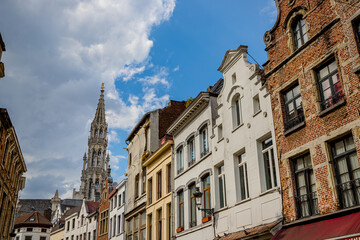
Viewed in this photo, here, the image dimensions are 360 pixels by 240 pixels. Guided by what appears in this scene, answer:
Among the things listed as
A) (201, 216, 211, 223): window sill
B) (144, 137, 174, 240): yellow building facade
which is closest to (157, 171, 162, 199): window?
(144, 137, 174, 240): yellow building facade

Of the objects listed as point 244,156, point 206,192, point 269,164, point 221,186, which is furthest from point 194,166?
point 269,164

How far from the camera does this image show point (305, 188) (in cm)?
1416

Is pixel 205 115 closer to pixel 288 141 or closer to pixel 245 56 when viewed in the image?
pixel 245 56

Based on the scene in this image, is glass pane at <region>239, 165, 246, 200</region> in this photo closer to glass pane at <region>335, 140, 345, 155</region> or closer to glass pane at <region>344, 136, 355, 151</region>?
glass pane at <region>335, 140, 345, 155</region>

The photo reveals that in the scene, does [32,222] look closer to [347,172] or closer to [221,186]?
[221,186]

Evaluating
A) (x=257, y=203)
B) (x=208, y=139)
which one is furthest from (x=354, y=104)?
(x=208, y=139)

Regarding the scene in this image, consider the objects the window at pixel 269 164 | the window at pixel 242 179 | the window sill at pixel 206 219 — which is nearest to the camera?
the window at pixel 269 164

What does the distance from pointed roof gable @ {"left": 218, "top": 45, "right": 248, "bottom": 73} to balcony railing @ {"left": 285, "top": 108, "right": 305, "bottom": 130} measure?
542 centimetres

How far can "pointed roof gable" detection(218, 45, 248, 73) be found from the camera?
1955 cm

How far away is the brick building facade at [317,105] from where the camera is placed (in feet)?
41.5

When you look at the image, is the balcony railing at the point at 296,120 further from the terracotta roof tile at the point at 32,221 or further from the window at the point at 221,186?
the terracotta roof tile at the point at 32,221

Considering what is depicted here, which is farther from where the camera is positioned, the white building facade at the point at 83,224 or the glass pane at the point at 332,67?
the white building facade at the point at 83,224

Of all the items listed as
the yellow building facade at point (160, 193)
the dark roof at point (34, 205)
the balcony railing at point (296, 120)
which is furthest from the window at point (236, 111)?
the dark roof at point (34, 205)

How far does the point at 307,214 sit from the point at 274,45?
745 centimetres
